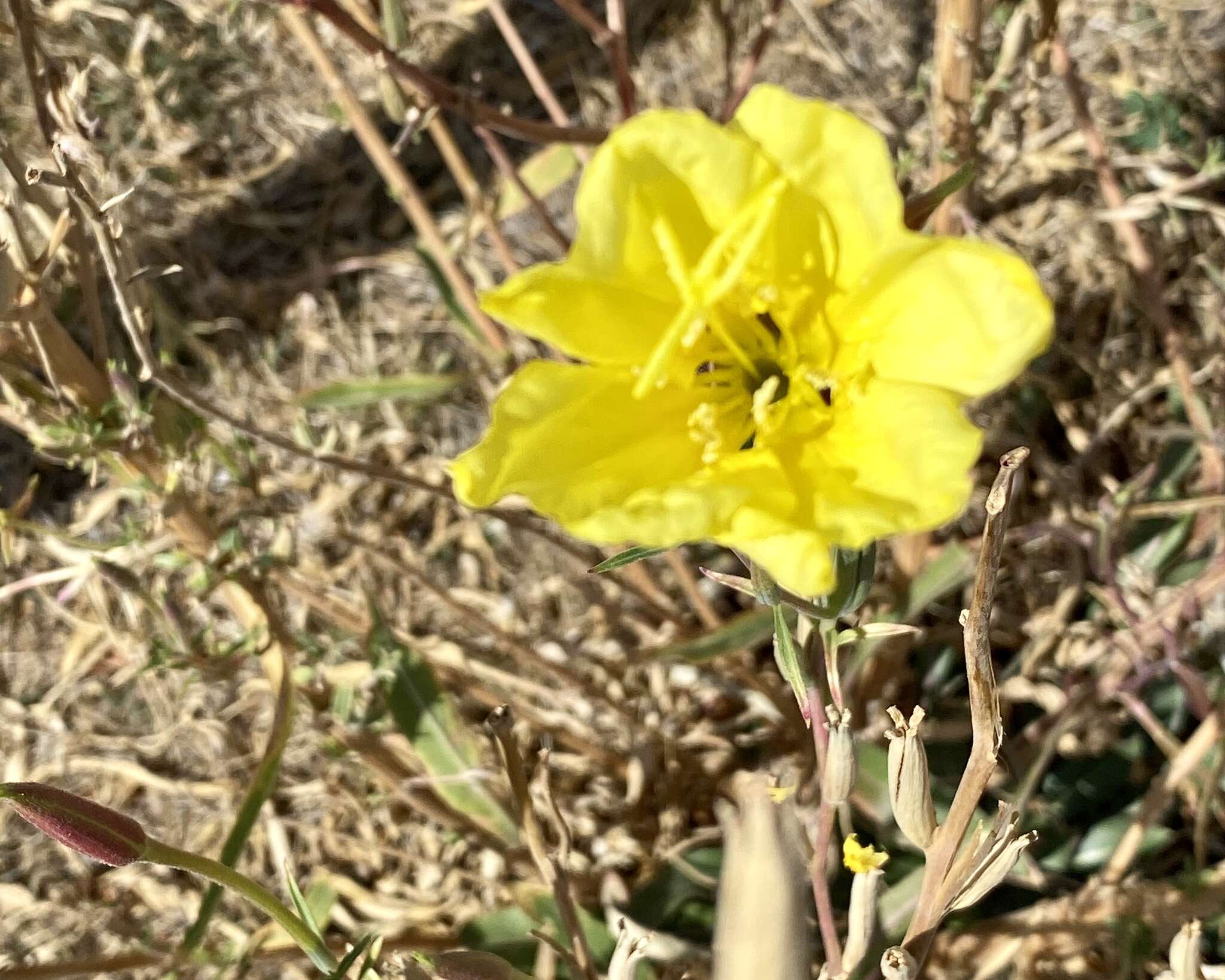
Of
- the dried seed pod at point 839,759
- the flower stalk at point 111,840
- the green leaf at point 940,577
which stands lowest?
the green leaf at point 940,577

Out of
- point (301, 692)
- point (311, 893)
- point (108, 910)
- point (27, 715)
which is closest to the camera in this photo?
point (301, 692)

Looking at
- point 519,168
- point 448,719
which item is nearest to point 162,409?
point 448,719

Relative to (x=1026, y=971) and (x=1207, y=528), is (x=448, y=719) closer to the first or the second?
(x=1026, y=971)

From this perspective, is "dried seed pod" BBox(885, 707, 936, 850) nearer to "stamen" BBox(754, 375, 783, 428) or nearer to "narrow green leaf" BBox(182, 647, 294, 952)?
"stamen" BBox(754, 375, 783, 428)

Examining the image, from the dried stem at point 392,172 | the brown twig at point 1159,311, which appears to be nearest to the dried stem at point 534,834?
the dried stem at point 392,172

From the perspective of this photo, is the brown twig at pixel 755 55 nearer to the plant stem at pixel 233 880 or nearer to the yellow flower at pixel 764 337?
the yellow flower at pixel 764 337

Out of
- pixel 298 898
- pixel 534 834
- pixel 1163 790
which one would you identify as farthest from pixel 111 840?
pixel 1163 790
